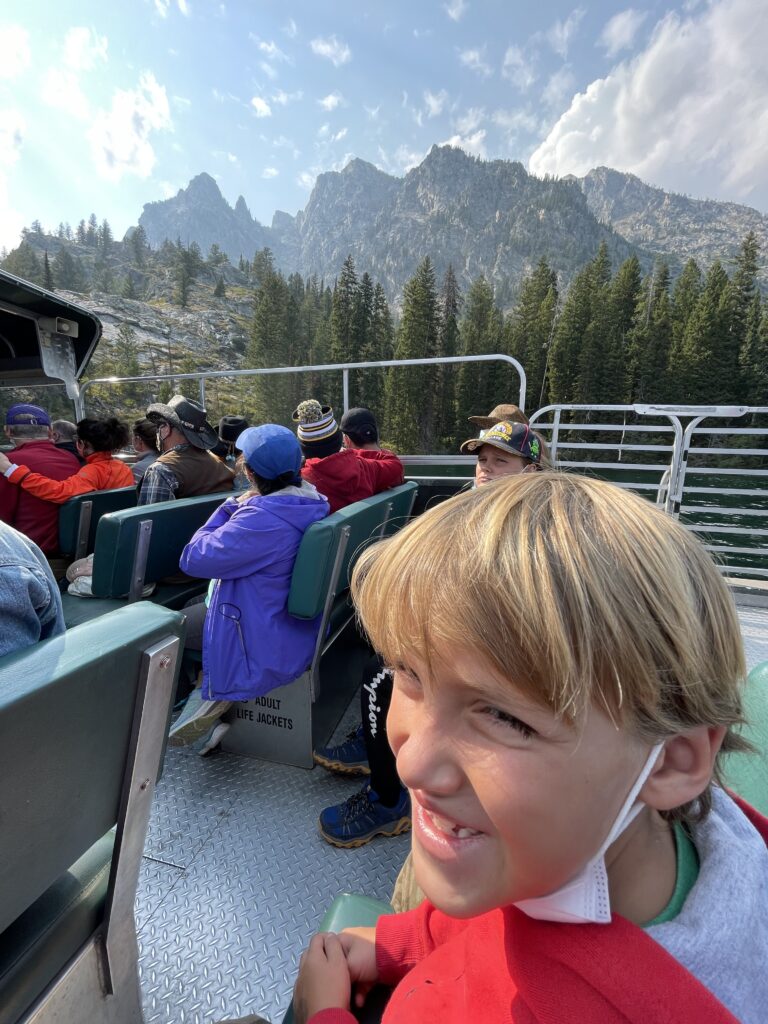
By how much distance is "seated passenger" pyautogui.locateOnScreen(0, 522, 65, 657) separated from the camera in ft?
2.57

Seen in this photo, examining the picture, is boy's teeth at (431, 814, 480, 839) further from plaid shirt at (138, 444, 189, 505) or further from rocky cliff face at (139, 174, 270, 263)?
rocky cliff face at (139, 174, 270, 263)

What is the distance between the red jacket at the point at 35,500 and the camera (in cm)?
298

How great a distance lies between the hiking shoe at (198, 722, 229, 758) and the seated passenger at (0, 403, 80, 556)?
1756 millimetres

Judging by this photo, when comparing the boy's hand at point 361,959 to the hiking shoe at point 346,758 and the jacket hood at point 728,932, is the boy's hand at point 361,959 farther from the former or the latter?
the hiking shoe at point 346,758

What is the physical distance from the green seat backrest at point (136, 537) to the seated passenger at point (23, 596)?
1.46 m

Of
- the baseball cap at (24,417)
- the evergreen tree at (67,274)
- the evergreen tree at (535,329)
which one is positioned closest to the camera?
the baseball cap at (24,417)

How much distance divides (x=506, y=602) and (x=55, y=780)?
2.31 ft

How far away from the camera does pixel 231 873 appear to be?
1595mm

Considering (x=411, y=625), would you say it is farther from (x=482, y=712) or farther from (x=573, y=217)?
(x=573, y=217)

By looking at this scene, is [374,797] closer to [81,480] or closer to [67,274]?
[81,480]

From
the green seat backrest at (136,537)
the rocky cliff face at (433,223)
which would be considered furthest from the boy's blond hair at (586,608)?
the rocky cliff face at (433,223)

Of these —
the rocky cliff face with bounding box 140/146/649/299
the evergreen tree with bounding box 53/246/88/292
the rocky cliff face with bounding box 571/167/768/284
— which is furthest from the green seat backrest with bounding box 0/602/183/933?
the rocky cliff face with bounding box 571/167/768/284

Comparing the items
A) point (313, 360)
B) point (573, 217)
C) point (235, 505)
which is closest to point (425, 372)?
point (313, 360)

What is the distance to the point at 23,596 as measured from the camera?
2.65 feet
